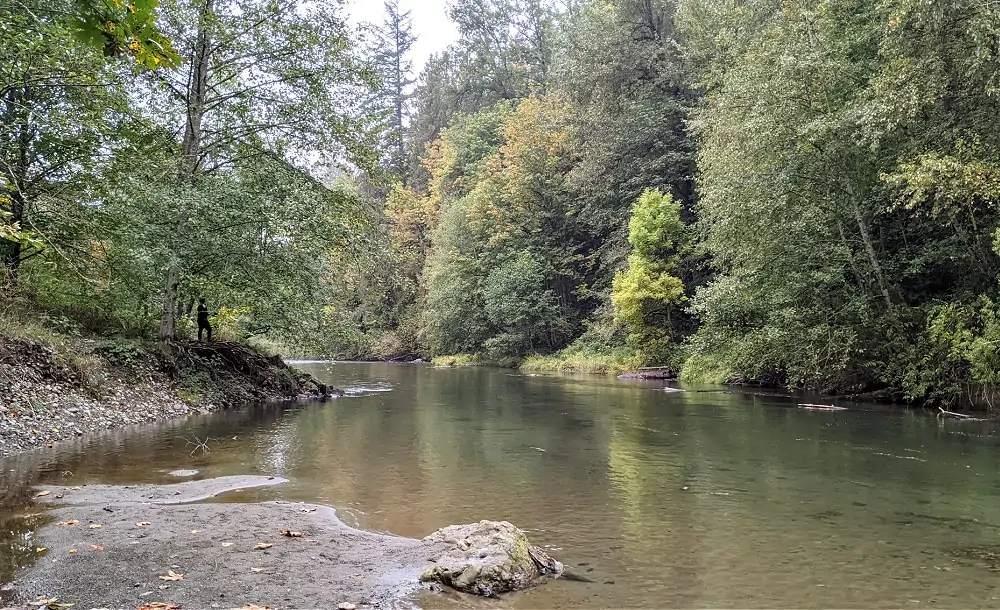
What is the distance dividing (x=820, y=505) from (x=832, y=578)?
2575 millimetres

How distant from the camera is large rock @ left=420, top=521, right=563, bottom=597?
15.7ft

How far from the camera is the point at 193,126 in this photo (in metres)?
17.6

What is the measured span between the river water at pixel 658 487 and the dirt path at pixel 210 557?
1.26 ft

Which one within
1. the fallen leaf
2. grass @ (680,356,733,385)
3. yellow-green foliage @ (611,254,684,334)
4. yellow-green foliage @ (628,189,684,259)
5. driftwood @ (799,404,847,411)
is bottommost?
the fallen leaf

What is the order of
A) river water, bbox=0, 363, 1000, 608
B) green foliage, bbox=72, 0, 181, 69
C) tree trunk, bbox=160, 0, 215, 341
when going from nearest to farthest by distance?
green foliage, bbox=72, 0, 181, 69 → river water, bbox=0, 363, 1000, 608 → tree trunk, bbox=160, 0, 215, 341

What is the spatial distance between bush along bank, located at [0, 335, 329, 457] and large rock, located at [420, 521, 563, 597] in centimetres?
775

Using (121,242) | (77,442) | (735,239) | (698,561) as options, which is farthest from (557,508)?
(735,239)

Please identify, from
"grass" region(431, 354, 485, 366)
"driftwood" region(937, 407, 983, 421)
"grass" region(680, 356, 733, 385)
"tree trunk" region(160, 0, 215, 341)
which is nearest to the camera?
"driftwood" region(937, 407, 983, 421)

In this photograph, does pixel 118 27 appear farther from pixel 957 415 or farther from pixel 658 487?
pixel 957 415

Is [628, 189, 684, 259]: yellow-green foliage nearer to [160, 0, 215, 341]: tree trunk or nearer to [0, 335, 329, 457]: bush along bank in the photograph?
[0, 335, 329, 457]: bush along bank

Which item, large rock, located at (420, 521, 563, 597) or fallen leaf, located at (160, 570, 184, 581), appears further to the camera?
large rock, located at (420, 521, 563, 597)

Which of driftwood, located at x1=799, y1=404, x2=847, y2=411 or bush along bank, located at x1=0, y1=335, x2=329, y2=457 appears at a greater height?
bush along bank, located at x1=0, y1=335, x2=329, y2=457

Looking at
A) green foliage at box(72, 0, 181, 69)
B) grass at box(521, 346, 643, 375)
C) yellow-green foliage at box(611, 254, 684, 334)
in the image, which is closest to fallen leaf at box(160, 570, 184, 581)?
green foliage at box(72, 0, 181, 69)

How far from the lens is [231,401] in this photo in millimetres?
17188
